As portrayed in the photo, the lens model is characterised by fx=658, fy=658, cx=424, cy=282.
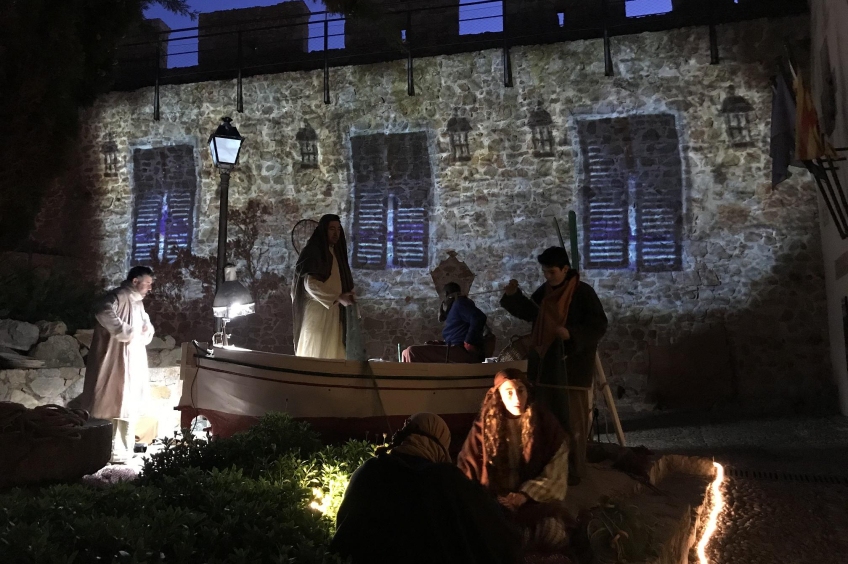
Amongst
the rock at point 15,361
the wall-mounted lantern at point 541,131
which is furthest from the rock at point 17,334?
the wall-mounted lantern at point 541,131

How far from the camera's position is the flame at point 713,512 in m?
3.96

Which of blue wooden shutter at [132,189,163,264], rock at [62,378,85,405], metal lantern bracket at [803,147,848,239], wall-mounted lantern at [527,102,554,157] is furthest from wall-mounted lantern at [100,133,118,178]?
metal lantern bracket at [803,147,848,239]

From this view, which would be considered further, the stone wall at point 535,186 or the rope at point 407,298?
the rope at point 407,298

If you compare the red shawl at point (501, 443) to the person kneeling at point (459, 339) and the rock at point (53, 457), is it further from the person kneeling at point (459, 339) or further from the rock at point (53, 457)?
the person kneeling at point (459, 339)

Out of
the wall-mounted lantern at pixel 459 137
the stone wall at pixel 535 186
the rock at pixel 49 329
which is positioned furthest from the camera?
the wall-mounted lantern at pixel 459 137

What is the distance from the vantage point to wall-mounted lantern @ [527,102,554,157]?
10.9 meters

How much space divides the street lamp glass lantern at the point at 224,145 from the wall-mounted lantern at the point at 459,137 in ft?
17.8

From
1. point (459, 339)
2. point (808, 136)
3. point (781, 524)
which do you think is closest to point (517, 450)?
point (781, 524)

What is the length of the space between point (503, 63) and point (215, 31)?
5862 millimetres

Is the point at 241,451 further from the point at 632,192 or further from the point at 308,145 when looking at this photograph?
the point at 308,145

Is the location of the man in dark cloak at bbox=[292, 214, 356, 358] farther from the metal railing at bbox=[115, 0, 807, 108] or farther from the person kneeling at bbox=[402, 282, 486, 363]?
the metal railing at bbox=[115, 0, 807, 108]

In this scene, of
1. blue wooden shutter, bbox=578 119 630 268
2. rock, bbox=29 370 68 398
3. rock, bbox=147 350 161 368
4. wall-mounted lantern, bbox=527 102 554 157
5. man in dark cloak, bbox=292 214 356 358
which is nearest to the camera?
man in dark cloak, bbox=292 214 356 358

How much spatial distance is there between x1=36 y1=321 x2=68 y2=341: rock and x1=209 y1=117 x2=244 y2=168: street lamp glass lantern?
285 centimetres

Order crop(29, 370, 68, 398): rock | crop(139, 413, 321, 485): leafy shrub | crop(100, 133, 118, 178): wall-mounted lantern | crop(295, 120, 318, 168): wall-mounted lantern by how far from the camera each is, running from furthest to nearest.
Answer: crop(100, 133, 118, 178): wall-mounted lantern
crop(295, 120, 318, 168): wall-mounted lantern
crop(29, 370, 68, 398): rock
crop(139, 413, 321, 485): leafy shrub
